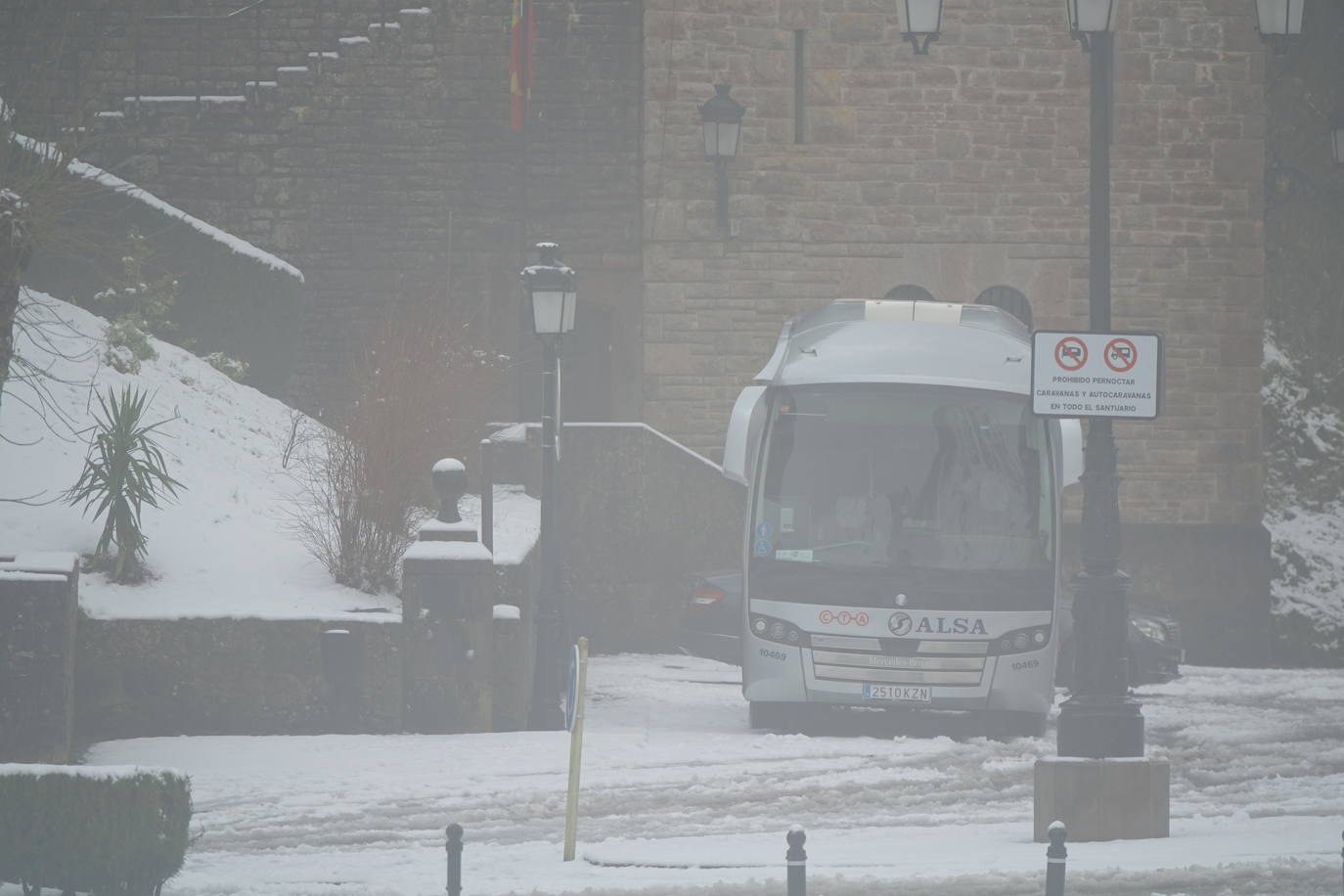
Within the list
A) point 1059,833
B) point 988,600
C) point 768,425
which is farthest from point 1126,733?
point 768,425

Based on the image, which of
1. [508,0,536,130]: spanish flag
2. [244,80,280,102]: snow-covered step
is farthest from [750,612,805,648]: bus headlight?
[244,80,280,102]: snow-covered step

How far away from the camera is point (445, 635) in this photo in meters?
13.7

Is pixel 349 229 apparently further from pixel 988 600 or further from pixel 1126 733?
pixel 1126 733

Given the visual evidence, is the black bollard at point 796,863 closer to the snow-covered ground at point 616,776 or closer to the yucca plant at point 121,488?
the snow-covered ground at point 616,776

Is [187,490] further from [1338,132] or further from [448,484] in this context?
[1338,132]

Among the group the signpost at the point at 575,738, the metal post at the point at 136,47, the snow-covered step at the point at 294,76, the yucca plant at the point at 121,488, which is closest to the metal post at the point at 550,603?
the yucca plant at the point at 121,488

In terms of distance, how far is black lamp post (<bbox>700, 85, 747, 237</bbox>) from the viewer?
68.7ft

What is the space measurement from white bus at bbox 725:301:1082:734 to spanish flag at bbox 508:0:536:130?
7.91 m

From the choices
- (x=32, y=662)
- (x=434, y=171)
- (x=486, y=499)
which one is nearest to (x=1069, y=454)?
(x=486, y=499)

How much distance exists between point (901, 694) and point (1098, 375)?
4.40 m

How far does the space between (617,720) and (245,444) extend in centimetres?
481

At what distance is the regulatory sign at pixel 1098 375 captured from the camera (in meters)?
10.3

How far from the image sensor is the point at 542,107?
22.6 metres

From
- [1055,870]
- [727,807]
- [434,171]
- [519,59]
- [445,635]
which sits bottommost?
[727,807]
